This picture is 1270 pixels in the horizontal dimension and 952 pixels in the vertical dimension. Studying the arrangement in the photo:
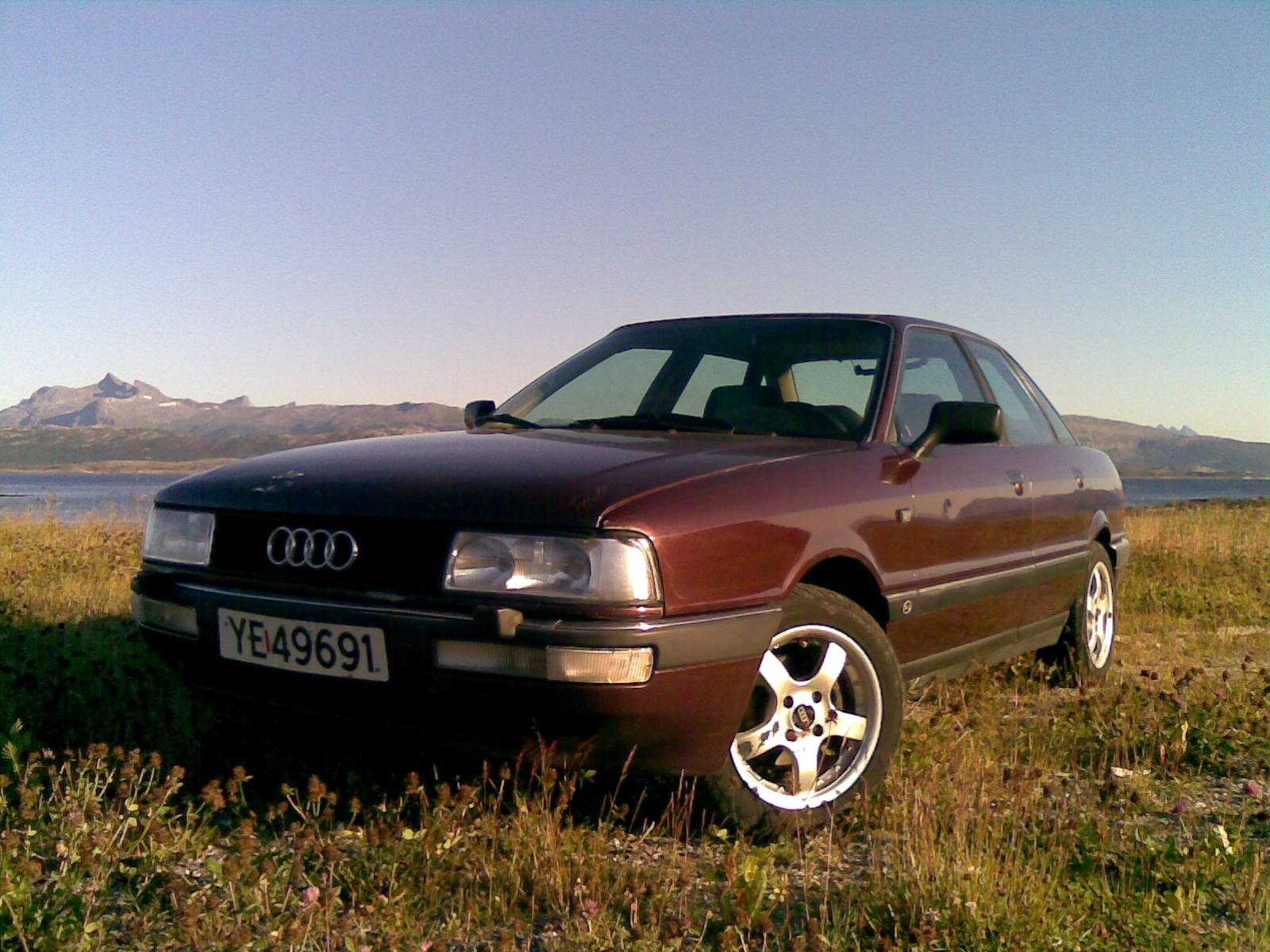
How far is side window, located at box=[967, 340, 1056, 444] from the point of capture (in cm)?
447

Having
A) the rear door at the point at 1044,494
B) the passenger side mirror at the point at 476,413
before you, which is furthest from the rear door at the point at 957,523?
Result: the passenger side mirror at the point at 476,413

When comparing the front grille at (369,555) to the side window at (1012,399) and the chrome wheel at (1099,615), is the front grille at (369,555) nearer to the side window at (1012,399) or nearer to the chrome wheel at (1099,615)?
the side window at (1012,399)

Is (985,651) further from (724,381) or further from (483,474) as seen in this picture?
(483,474)

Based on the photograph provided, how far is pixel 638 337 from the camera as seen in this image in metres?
4.30

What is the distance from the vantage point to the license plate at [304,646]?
8.06ft

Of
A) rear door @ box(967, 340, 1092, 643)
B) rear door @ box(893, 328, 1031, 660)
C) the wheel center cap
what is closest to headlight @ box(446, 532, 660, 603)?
the wheel center cap

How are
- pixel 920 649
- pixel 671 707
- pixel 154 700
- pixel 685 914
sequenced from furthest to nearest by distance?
pixel 154 700
pixel 920 649
pixel 671 707
pixel 685 914

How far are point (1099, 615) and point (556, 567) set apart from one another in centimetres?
351

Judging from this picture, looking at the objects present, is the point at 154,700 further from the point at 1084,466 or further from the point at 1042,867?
the point at 1084,466

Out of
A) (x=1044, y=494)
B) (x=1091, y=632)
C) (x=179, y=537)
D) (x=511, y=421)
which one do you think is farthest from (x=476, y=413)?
(x=1091, y=632)

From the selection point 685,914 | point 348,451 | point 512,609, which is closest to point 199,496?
point 348,451

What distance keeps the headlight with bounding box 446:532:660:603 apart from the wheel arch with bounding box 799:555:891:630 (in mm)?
770

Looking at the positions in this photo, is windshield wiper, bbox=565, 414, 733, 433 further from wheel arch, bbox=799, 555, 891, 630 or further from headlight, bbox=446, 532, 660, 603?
headlight, bbox=446, 532, 660, 603

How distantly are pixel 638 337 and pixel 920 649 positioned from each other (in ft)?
5.58
